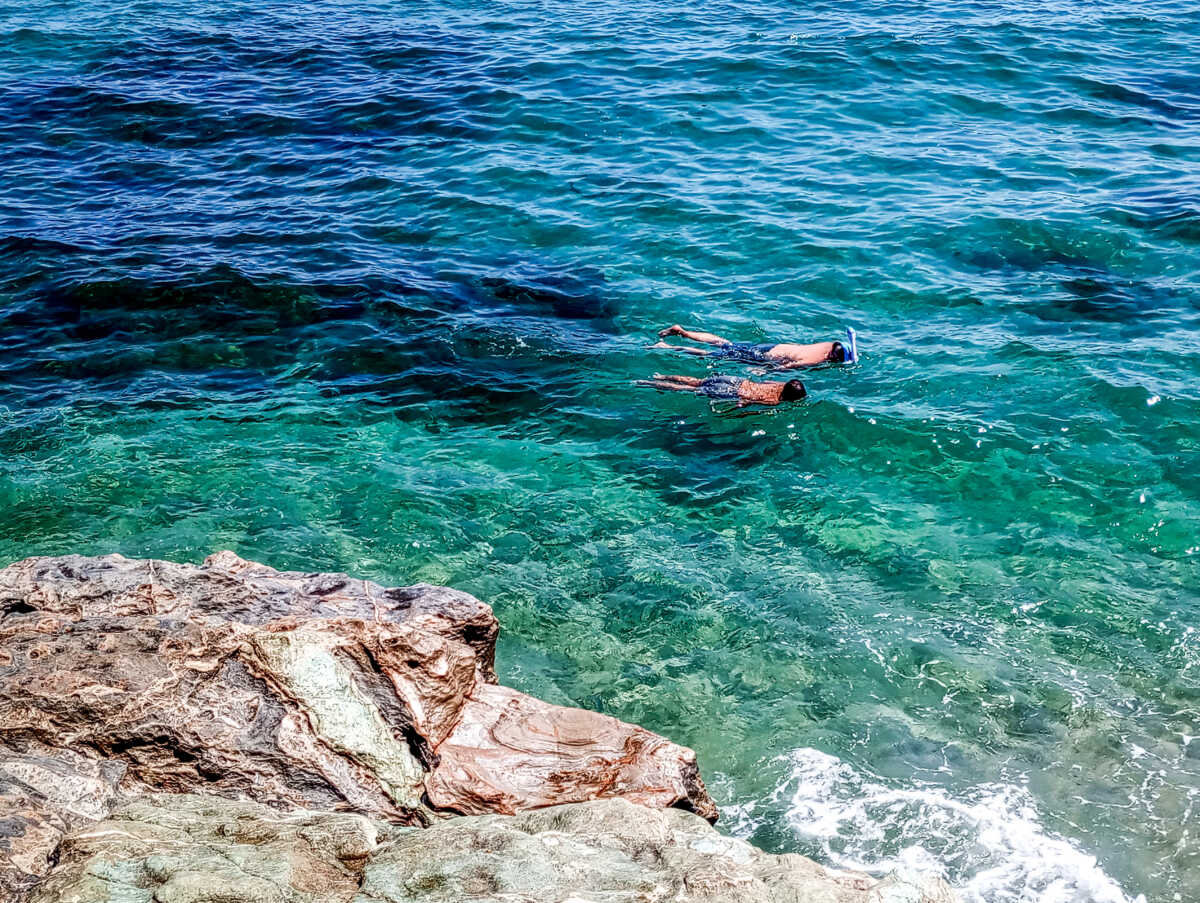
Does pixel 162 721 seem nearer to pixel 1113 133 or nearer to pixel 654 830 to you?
pixel 654 830

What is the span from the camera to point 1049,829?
27.1 ft

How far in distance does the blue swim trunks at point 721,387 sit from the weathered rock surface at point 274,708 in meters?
6.28

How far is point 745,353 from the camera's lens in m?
14.5

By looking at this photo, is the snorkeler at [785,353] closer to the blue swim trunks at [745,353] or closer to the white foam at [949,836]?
the blue swim trunks at [745,353]

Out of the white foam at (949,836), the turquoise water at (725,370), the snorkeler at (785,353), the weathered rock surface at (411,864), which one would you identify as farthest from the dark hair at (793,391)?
the weathered rock surface at (411,864)

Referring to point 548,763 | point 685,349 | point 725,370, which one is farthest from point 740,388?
point 548,763

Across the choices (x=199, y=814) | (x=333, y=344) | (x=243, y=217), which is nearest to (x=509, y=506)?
(x=333, y=344)

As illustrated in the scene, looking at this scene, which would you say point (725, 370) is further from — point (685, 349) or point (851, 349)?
point (851, 349)

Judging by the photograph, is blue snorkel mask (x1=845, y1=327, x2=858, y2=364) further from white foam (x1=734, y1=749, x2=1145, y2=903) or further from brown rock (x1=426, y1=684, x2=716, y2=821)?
brown rock (x1=426, y1=684, x2=716, y2=821)

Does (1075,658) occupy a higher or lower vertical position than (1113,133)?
lower

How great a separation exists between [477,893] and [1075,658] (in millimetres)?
6780

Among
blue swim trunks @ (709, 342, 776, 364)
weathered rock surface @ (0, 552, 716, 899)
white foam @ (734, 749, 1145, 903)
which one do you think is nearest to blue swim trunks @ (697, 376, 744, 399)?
blue swim trunks @ (709, 342, 776, 364)

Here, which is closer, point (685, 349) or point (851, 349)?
point (851, 349)

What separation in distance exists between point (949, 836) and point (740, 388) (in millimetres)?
6809
